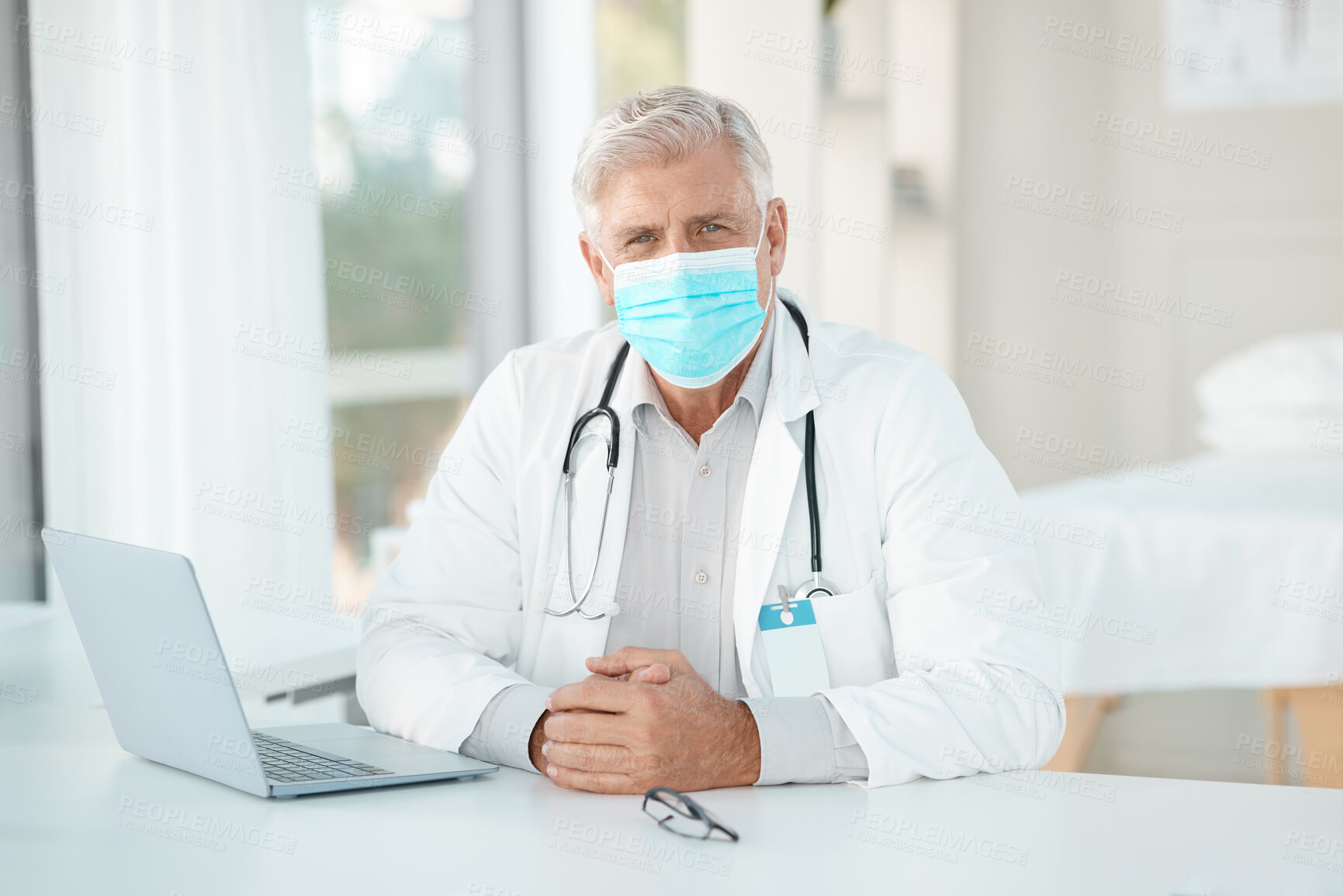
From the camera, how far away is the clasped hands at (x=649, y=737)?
114 centimetres

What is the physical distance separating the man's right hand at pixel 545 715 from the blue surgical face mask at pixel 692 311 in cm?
45

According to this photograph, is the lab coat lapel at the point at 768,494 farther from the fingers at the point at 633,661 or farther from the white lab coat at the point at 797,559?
the fingers at the point at 633,661

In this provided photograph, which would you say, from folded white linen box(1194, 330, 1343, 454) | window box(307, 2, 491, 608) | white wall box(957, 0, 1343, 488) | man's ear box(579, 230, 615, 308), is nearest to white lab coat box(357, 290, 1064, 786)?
man's ear box(579, 230, 615, 308)

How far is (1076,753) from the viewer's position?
2.69 meters

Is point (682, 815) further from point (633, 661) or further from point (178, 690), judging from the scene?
point (178, 690)

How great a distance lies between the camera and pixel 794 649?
143 centimetres

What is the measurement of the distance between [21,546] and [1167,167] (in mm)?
3904

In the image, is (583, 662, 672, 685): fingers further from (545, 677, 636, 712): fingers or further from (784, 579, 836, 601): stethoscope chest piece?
(784, 579, 836, 601): stethoscope chest piece

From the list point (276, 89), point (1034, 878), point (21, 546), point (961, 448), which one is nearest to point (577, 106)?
point (276, 89)

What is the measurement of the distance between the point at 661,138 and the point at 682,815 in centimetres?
87

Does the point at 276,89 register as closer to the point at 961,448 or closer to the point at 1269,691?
the point at 961,448

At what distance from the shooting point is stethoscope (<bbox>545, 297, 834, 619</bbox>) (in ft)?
4.79

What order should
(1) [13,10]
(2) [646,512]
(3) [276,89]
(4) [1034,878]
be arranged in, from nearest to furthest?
(4) [1034,878] < (2) [646,512] < (1) [13,10] < (3) [276,89]

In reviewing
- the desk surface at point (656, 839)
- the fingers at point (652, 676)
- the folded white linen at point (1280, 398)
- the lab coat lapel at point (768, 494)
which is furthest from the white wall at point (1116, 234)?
the fingers at point (652, 676)
